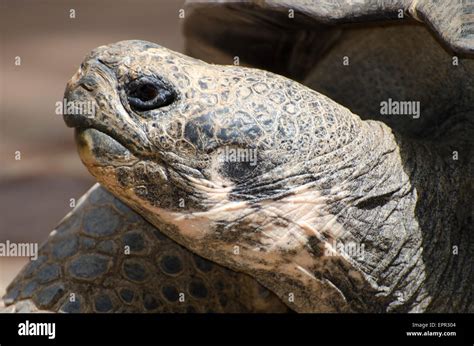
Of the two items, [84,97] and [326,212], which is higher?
[84,97]

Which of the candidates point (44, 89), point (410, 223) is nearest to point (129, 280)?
point (410, 223)

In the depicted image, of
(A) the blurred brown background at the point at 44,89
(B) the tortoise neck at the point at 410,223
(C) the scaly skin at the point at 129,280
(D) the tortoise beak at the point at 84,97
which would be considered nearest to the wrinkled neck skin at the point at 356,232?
(B) the tortoise neck at the point at 410,223

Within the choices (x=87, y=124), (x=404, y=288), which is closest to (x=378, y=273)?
(x=404, y=288)

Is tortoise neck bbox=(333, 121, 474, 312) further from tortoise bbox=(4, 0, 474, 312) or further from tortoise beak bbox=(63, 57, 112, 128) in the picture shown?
tortoise beak bbox=(63, 57, 112, 128)

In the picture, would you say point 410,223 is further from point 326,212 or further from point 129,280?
point 129,280

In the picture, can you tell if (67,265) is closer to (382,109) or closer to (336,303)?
(336,303)

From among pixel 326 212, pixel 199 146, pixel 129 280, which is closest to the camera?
pixel 199 146

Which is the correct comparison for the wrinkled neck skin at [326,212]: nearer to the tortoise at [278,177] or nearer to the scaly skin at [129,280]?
the tortoise at [278,177]
